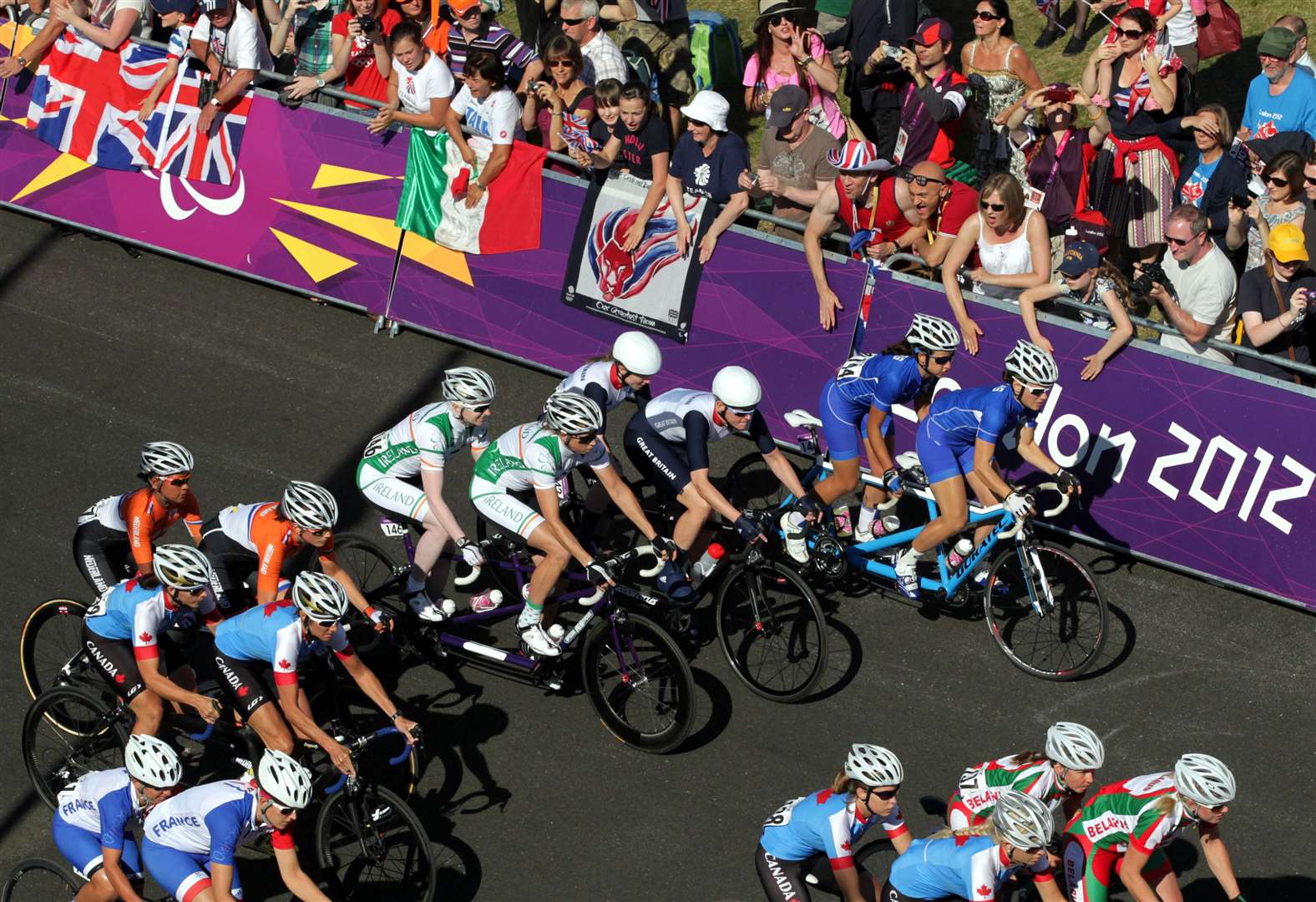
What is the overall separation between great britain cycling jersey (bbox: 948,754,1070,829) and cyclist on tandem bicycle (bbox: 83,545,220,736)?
414 centimetres

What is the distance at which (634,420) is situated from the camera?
10.5 m

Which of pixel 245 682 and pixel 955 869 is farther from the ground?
pixel 955 869

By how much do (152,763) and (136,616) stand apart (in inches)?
47.0

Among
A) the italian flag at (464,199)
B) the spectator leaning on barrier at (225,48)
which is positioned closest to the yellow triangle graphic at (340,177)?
the italian flag at (464,199)

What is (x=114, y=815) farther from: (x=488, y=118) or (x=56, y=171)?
(x=56, y=171)

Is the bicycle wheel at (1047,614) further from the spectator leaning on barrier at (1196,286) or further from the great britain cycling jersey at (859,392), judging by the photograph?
the spectator leaning on barrier at (1196,286)

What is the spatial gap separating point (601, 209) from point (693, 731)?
4589 mm

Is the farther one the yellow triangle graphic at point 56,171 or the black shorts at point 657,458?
the yellow triangle graphic at point 56,171

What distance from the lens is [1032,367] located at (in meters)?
10.0

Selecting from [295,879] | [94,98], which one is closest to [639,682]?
[295,879]

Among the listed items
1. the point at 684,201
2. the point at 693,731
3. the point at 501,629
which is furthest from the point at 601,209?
the point at 693,731

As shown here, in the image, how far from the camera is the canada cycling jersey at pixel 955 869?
7.69 meters

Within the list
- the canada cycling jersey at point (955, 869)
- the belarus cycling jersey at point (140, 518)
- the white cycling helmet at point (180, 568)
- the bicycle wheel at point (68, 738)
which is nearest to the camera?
the canada cycling jersey at point (955, 869)

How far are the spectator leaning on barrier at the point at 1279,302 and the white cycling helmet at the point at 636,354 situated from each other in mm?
4198
